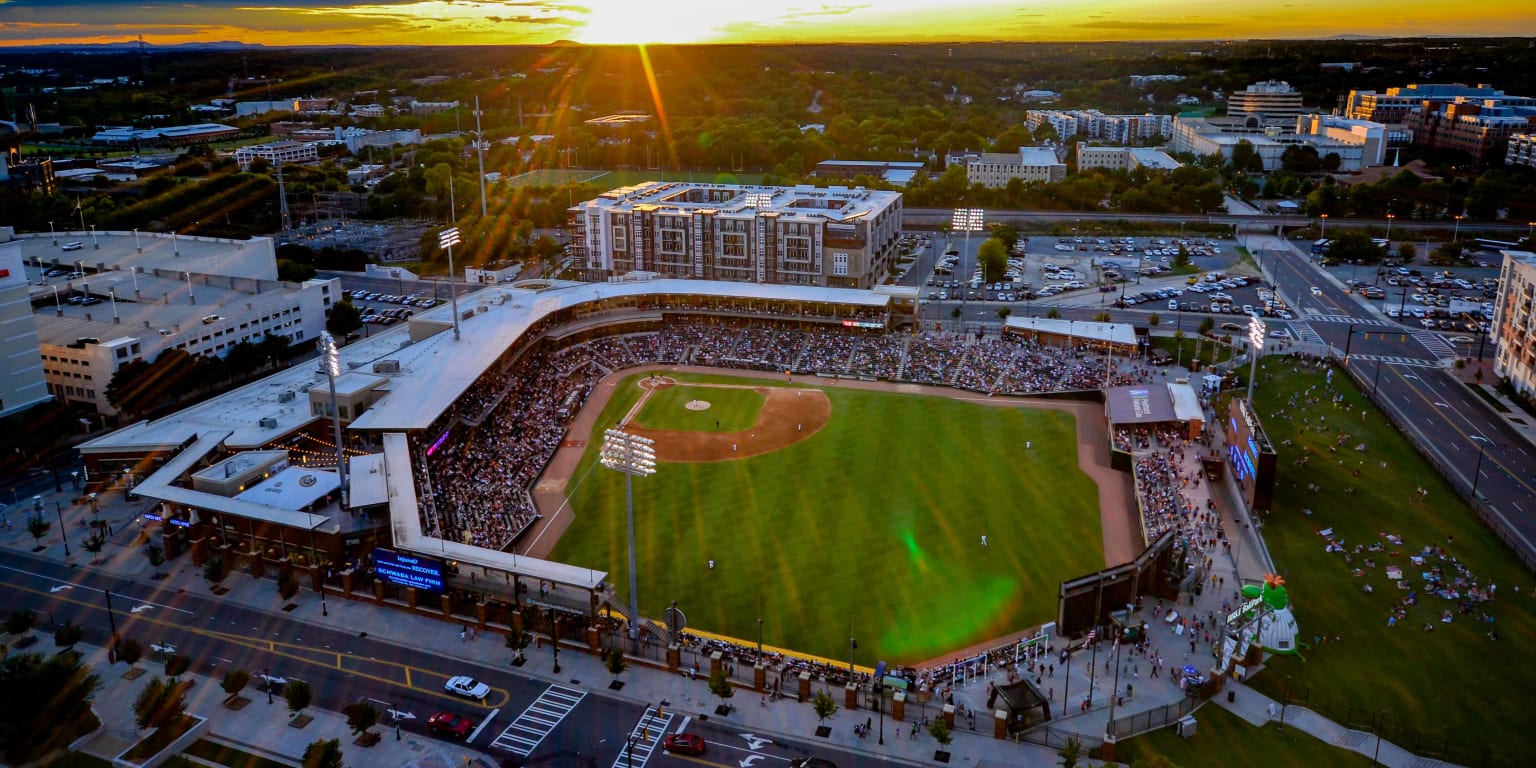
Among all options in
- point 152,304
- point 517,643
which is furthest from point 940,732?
point 152,304

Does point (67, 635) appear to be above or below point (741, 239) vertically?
below

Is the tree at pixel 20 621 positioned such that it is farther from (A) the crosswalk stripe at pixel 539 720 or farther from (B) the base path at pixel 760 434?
(B) the base path at pixel 760 434

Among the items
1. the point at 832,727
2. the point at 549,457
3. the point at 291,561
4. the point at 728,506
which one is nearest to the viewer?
the point at 832,727

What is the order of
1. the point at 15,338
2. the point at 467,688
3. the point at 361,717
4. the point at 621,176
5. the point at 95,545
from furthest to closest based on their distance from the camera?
the point at 621,176 → the point at 15,338 → the point at 95,545 → the point at 467,688 → the point at 361,717

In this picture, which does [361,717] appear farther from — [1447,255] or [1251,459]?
[1447,255]

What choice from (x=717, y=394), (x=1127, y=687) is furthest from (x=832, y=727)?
(x=717, y=394)

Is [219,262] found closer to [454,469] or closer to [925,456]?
[454,469]

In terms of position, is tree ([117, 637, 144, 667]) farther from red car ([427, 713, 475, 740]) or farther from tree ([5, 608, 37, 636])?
red car ([427, 713, 475, 740])
